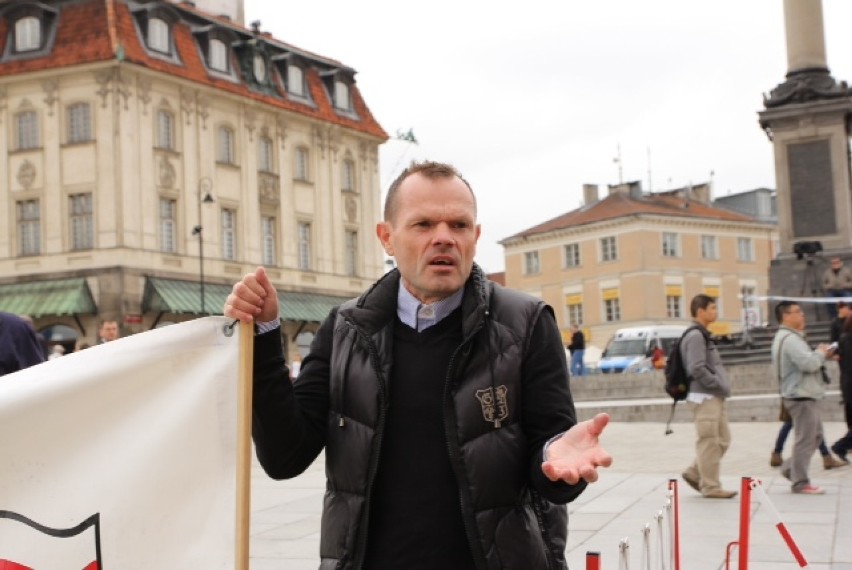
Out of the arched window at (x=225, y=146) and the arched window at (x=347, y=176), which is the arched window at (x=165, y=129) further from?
the arched window at (x=347, y=176)

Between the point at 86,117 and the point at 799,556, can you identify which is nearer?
the point at 799,556

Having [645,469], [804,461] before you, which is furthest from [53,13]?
[804,461]

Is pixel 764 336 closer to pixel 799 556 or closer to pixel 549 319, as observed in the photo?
pixel 799 556

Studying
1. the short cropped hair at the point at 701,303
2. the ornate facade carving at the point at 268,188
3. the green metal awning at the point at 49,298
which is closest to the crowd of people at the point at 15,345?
the short cropped hair at the point at 701,303

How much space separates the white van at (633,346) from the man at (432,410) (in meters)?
42.2

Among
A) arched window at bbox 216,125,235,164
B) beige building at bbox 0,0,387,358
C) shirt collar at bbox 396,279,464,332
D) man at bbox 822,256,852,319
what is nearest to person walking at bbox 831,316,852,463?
shirt collar at bbox 396,279,464,332

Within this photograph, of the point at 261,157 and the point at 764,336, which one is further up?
the point at 261,157

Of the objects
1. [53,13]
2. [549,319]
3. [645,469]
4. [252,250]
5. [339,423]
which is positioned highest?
[53,13]

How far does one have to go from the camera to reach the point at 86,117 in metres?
42.3

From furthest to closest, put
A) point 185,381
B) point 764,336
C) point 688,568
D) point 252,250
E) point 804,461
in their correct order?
point 252,250, point 764,336, point 804,461, point 688,568, point 185,381

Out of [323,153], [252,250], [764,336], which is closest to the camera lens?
[764,336]

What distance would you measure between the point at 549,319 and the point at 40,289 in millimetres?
41027

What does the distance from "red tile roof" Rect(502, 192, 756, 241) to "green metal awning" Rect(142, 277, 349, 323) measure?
3223 centimetres

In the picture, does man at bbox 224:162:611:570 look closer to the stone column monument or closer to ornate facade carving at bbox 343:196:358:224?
the stone column monument
